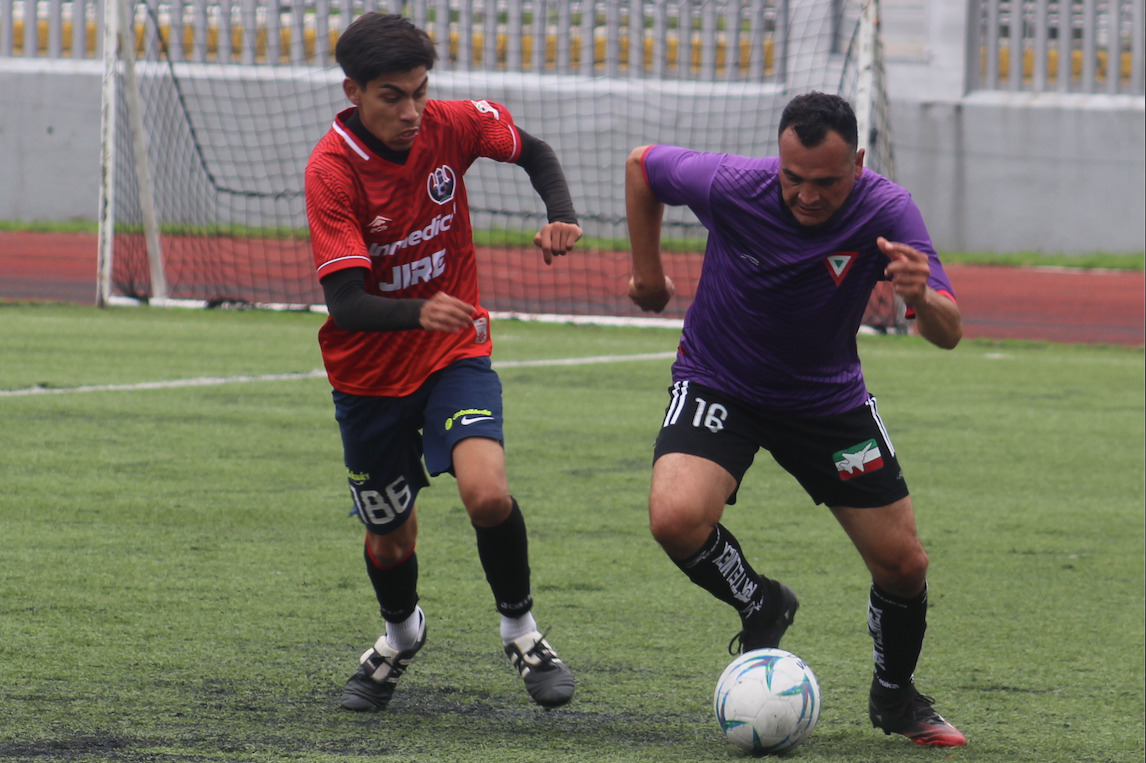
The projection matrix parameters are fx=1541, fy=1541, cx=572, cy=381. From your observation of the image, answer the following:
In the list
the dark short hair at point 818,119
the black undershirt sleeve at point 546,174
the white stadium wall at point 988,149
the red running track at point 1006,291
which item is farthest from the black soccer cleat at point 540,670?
the white stadium wall at point 988,149

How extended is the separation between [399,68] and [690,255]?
42.5ft

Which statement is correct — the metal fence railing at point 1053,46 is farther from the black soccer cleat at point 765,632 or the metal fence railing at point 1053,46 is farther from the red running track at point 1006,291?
the black soccer cleat at point 765,632

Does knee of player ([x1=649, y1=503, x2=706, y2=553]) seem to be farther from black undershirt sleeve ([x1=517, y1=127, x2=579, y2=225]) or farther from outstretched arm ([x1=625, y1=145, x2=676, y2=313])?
black undershirt sleeve ([x1=517, y1=127, x2=579, y2=225])

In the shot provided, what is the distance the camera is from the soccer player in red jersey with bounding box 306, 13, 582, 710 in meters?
3.88

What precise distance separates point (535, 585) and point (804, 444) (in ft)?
4.98

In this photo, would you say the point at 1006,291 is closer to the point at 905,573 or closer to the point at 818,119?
the point at 905,573

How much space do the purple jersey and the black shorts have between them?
0.04 metres

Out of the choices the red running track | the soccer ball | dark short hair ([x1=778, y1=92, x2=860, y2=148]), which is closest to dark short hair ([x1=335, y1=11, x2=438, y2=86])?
dark short hair ([x1=778, y1=92, x2=860, y2=148])

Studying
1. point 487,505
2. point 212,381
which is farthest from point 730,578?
point 212,381

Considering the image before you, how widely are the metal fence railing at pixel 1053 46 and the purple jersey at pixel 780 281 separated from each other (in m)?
17.3

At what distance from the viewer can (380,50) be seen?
151 inches

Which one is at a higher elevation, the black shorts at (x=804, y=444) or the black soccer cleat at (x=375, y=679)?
the black shorts at (x=804, y=444)

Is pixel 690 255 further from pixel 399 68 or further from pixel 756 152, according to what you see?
pixel 399 68

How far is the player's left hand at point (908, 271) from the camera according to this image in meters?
3.34
